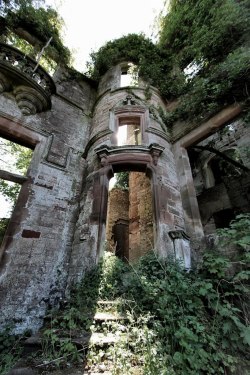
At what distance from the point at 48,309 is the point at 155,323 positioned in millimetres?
2882

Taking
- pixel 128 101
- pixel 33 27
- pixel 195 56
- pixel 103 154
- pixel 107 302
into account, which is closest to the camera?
pixel 107 302

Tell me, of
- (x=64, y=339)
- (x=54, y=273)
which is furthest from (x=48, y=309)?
(x=64, y=339)

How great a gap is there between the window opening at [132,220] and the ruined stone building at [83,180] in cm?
5

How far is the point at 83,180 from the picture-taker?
21.9ft

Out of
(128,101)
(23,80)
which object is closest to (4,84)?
(23,80)

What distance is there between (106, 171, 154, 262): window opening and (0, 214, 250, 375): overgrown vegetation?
110 inches

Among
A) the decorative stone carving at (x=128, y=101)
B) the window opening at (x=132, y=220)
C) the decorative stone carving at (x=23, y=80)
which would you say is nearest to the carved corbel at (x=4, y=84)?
the decorative stone carving at (x=23, y=80)

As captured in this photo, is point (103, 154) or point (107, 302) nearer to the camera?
point (107, 302)

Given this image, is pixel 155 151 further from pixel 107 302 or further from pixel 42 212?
pixel 107 302

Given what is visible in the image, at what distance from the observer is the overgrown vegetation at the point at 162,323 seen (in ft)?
8.14

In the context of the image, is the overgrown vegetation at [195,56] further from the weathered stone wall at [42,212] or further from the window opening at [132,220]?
the weathered stone wall at [42,212]

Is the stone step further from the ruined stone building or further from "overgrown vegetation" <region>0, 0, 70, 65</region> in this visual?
"overgrown vegetation" <region>0, 0, 70, 65</region>

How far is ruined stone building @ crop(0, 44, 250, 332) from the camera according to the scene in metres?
4.79

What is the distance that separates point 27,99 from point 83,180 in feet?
9.94
